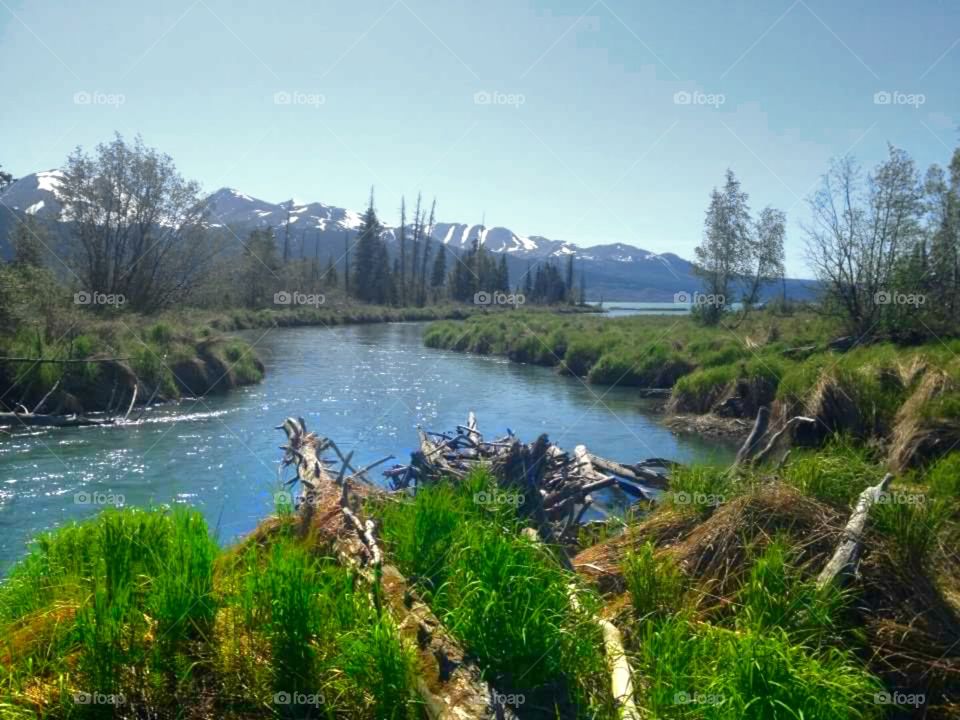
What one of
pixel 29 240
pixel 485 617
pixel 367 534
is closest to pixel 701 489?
pixel 367 534

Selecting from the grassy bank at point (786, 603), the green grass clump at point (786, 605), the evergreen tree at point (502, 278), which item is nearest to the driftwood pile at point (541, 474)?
the grassy bank at point (786, 603)

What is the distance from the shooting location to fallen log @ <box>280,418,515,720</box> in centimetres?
381

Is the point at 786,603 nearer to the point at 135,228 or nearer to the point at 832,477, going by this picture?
the point at 832,477

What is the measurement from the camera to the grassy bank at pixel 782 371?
12.7 meters

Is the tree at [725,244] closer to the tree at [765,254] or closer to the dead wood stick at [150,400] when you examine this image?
the tree at [765,254]

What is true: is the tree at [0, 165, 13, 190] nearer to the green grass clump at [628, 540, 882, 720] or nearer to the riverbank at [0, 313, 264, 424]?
the riverbank at [0, 313, 264, 424]

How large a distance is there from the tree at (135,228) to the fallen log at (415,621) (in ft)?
87.3

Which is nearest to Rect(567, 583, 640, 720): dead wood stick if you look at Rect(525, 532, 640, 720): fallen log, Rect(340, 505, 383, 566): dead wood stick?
Rect(525, 532, 640, 720): fallen log

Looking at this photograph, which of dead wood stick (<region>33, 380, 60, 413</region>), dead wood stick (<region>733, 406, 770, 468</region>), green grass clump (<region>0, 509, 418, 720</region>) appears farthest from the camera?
dead wood stick (<region>33, 380, 60, 413</region>)

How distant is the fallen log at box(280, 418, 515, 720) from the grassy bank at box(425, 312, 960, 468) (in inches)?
370

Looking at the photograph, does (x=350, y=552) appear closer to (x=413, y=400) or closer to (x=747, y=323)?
(x=413, y=400)

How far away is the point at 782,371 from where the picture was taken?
19.2m

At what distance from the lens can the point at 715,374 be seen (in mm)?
20609

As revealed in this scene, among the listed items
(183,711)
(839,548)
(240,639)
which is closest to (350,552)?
(240,639)
